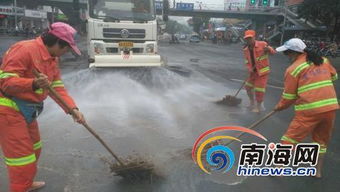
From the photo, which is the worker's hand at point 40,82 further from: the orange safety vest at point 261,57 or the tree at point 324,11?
the tree at point 324,11

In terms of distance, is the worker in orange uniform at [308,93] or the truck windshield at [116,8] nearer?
the worker in orange uniform at [308,93]

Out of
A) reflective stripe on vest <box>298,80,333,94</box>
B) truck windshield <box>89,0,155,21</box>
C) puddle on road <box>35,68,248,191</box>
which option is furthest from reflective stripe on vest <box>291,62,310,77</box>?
truck windshield <box>89,0,155,21</box>

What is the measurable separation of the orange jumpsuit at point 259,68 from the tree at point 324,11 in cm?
2655

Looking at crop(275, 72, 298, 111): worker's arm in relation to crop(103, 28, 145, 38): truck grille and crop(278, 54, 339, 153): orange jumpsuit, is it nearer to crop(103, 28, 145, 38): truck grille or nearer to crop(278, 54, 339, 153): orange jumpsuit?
crop(278, 54, 339, 153): orange jumpsuit

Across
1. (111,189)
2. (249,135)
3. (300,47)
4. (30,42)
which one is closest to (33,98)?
(30,42)

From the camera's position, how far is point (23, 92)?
122 inches

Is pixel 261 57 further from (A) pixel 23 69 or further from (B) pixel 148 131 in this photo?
(A) pixel 23 69

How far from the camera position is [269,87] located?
1127cm

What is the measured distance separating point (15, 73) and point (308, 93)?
2834mm

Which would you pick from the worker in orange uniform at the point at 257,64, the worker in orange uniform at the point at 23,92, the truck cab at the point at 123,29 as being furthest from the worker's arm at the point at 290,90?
the truck cab at the point at 123,29

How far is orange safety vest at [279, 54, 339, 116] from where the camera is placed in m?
3.92

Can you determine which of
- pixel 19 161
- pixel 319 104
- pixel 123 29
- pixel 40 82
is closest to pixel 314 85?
pixel 319 104

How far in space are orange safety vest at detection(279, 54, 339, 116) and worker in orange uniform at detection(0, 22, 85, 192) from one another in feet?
7.54

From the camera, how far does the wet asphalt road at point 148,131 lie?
4141mm
